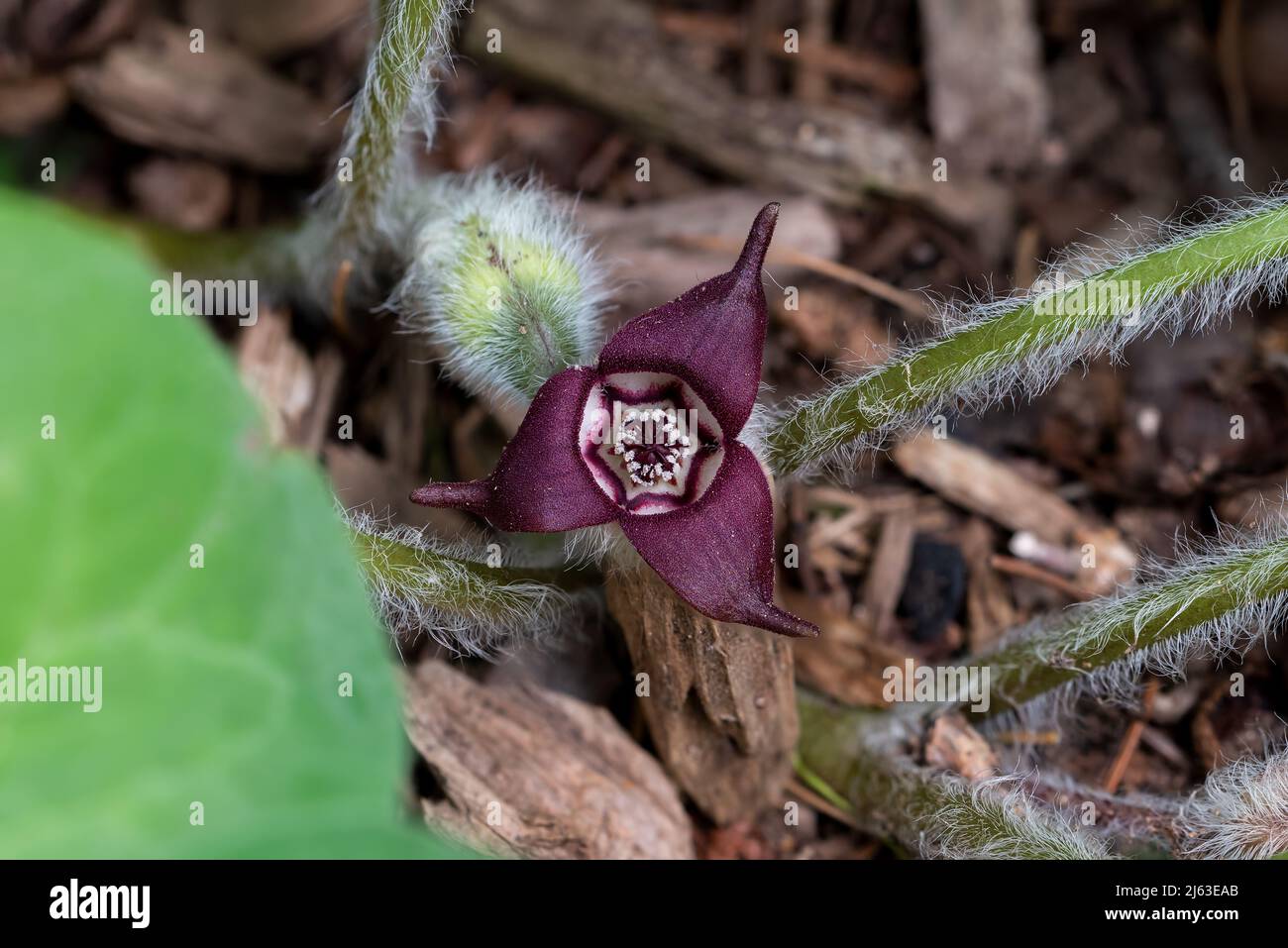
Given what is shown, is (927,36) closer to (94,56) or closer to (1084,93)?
(1084,93)

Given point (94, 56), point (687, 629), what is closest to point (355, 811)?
point (687, 629)

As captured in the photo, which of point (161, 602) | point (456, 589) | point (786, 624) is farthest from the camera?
point (456, 589)

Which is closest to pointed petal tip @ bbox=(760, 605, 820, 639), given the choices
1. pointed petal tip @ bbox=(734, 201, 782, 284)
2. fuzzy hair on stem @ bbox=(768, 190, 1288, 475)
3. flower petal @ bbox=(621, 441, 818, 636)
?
flower petal @ bbox=(621, 441, 818, 636)

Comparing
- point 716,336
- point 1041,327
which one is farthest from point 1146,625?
point 716,336

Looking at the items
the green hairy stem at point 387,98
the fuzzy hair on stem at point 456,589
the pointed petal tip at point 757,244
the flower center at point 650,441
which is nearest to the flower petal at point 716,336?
the pointed petal tip at point 757,244

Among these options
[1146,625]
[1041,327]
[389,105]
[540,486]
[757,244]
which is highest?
[389,105]

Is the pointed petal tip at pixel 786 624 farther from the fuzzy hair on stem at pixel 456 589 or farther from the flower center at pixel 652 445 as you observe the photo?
the fuzzy hair on stem at pixel 456 589

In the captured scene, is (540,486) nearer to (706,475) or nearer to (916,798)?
(706,475)
